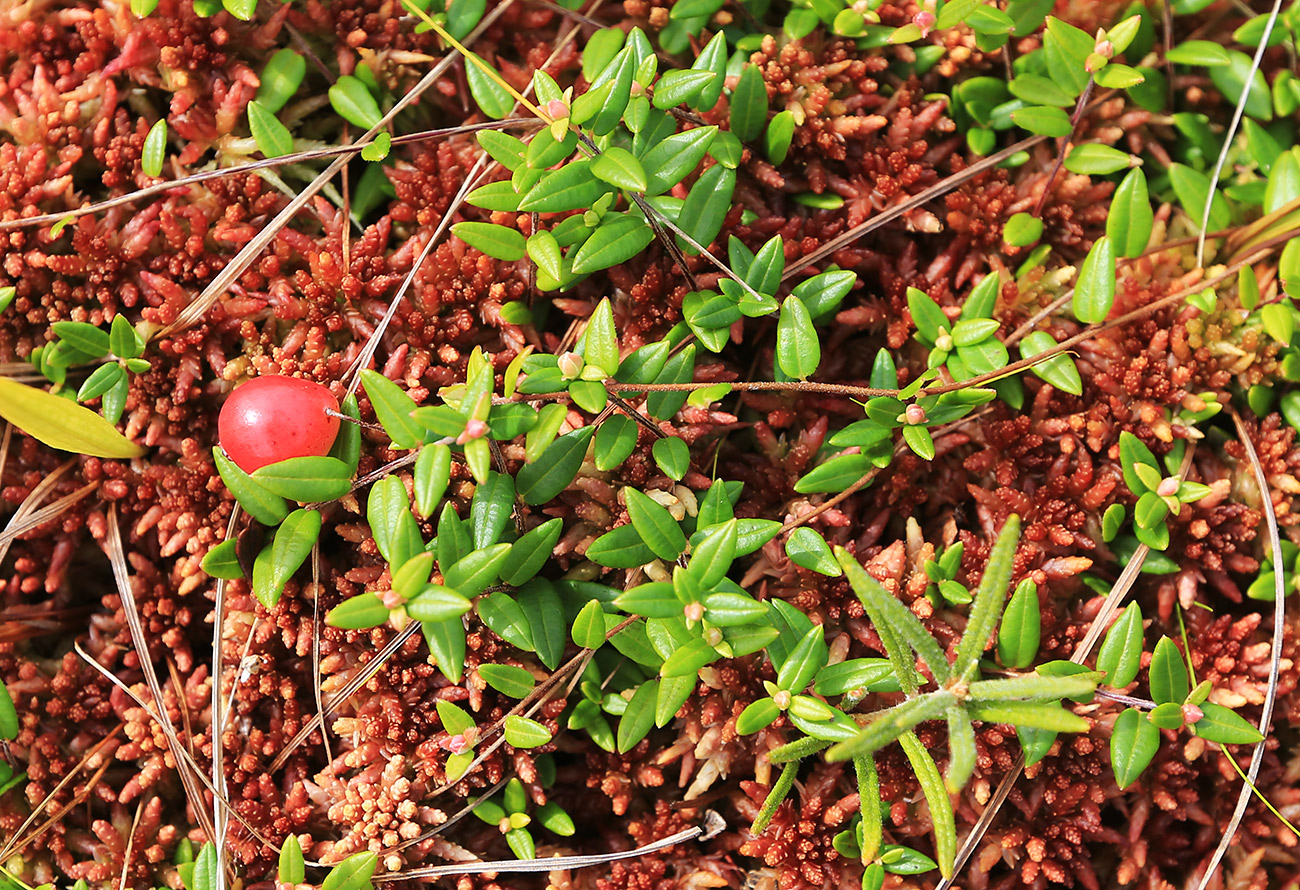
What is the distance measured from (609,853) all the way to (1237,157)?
3.42 metres

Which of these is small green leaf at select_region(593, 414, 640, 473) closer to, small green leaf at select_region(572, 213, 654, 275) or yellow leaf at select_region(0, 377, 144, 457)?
small green leaf at select_region(572, 213, 654, 275)

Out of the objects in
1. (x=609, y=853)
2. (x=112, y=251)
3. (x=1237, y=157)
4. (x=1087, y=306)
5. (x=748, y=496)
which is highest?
(x=1237, y=157)

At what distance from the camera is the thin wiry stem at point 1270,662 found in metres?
2.93

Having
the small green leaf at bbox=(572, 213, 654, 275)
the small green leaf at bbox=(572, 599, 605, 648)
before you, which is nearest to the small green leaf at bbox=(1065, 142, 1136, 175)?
the small green leaf at bbox=(572, 213, 654, 275)

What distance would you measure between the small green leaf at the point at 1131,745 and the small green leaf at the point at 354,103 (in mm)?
3024

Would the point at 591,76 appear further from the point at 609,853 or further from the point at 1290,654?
the point at 1290,654

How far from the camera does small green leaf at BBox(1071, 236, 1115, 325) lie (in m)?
2.84

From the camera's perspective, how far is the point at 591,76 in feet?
9.62

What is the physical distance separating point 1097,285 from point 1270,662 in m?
1.38

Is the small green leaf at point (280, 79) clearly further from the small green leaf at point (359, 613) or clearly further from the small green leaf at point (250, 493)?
the small green leaf at point (359, 613)

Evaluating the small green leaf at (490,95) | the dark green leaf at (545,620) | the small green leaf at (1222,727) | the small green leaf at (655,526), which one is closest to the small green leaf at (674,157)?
the small green leaf at (490,95)

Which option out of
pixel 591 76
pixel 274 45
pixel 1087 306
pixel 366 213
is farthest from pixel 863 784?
pixel 274 45

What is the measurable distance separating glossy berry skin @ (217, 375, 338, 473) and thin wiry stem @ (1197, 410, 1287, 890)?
3.05 meters

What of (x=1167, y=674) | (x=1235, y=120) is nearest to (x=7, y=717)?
(x=1167, y=674)
